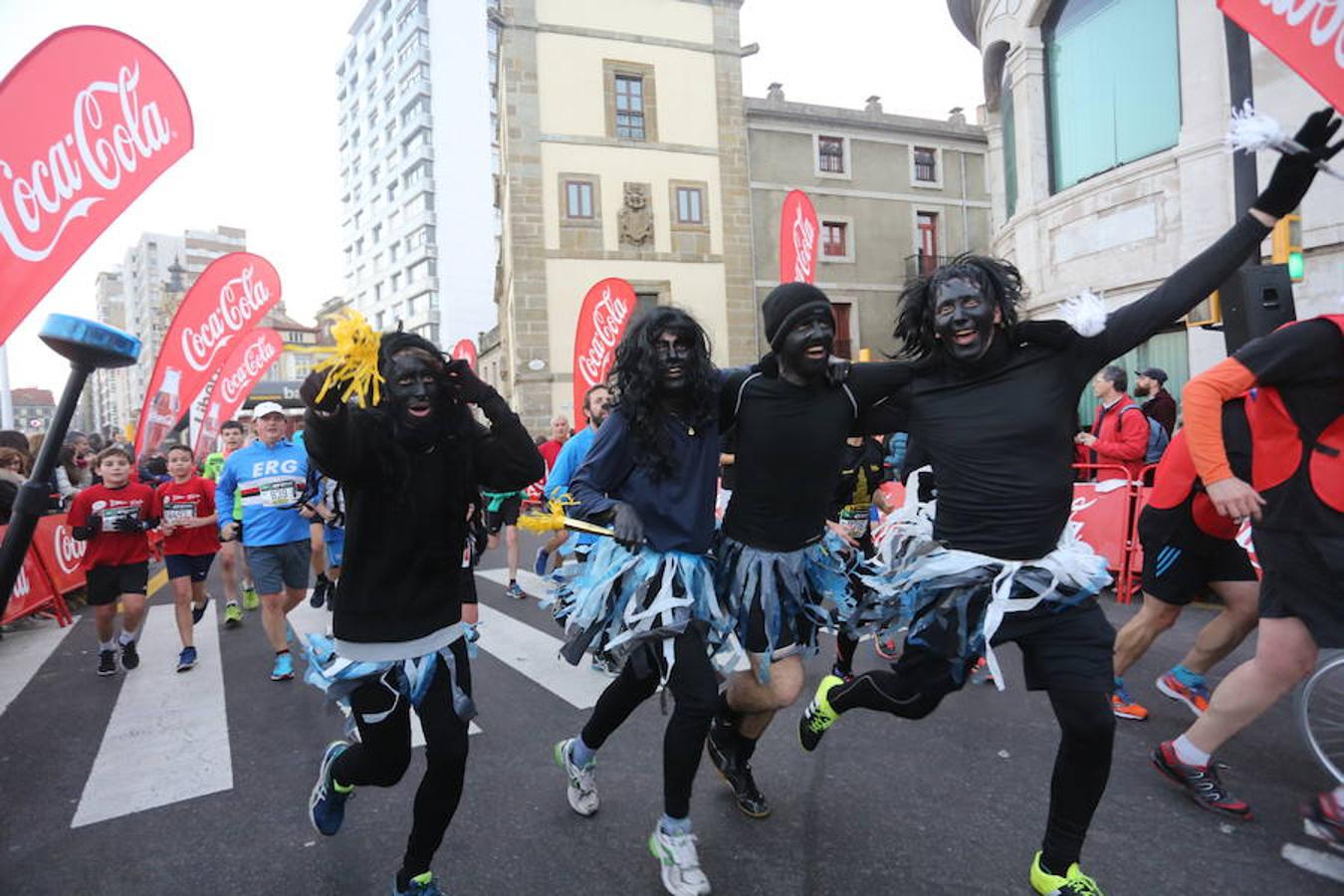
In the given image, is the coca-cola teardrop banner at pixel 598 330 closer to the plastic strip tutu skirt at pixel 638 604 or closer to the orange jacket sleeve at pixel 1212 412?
the plastic strip tutu skirt at pixel 638 604

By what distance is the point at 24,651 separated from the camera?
6223mm

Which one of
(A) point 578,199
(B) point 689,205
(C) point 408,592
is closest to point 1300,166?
(C) point 408,592

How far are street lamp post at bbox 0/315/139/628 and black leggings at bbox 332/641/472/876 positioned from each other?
40.8 inches

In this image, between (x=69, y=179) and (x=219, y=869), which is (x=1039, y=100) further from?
(x=219, y=869)

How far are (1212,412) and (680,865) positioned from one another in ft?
7.76

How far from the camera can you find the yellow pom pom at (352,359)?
2.20 metres

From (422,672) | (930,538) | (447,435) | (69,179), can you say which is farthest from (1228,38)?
(69,179)

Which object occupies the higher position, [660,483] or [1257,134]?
[1257,134]

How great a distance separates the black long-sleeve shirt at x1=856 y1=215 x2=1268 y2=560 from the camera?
2555 millimetres

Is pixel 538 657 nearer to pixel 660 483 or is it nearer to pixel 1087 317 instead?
pixel 660 483

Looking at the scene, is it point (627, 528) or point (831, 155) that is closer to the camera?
point (627, 528)

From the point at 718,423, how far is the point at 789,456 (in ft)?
0.95

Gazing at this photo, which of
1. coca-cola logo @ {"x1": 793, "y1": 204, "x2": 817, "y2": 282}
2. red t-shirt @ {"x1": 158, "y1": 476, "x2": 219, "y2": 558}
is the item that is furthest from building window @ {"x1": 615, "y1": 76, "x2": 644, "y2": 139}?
red t-shirt @ {"x1": 158, "y1": 476, "x2": 219, "y2": 558}

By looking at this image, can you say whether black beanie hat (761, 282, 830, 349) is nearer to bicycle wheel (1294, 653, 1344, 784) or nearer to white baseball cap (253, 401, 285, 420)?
bicycle wheel (1294, 653, 1344, 784)
